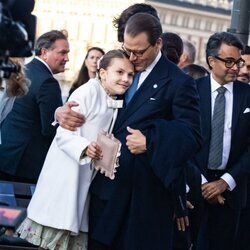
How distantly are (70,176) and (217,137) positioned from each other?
72.1 inches

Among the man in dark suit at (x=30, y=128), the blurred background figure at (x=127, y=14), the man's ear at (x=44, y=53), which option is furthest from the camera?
the man's ear at (x=44, y=53)

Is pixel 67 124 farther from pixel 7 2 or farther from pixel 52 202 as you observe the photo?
pixel 7 2

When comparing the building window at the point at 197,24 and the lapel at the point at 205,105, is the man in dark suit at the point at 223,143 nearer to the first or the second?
the lapel at the point at 205,105

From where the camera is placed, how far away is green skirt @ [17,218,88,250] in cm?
695

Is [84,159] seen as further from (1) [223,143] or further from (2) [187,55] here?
(2) [187,55]

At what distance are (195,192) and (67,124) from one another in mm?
1447

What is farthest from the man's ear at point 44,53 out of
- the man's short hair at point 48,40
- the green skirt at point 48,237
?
the green skirt at point 48,237

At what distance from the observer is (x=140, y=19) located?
23.0ft

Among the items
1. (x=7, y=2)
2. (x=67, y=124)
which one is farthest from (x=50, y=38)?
(x=7, y=2)

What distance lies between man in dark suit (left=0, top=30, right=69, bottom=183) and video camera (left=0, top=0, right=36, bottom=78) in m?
3.75

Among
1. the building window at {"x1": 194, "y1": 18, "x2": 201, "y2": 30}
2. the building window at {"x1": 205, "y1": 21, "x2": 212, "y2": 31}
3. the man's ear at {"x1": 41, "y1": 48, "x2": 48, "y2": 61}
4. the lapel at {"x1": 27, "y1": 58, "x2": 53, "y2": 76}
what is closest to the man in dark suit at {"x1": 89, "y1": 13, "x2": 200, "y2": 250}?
the lapel at {"x1": 27, "y1": 58, "x2": 53, "y2": 76}

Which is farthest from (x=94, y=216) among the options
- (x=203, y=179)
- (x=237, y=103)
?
(x=237, y=103)

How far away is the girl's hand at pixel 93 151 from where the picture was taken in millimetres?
6738

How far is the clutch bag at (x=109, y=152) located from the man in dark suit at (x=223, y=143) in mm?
1687
